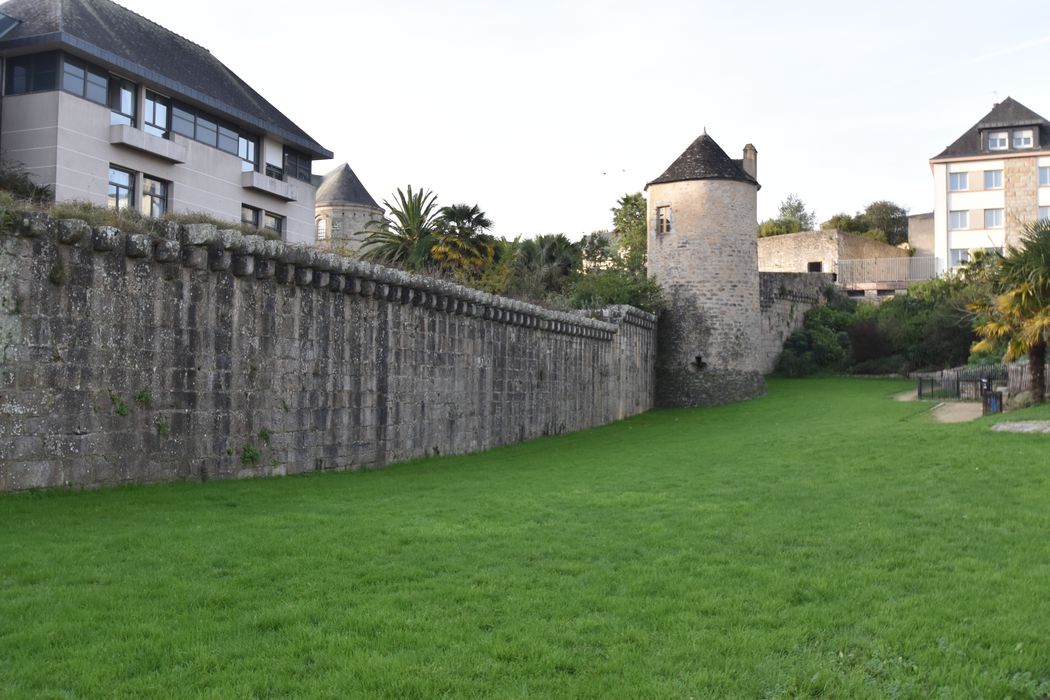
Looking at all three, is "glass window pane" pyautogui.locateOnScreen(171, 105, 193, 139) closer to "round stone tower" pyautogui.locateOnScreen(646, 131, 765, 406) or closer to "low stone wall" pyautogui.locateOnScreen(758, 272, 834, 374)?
"round stone tower" pyautogui.locateOnScreen(646, 131, 765, 406)

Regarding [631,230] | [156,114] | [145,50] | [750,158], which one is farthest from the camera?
[631,230]

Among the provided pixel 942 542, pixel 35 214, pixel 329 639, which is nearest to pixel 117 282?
pixel 35 214

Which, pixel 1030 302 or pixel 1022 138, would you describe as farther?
pixel 1022 138

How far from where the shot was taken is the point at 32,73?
28531 millimetres

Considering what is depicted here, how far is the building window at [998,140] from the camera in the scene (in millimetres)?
58000

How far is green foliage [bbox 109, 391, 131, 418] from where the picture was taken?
1178 centimetres

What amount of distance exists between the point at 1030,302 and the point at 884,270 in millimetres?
39229

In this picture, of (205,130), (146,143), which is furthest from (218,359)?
(205,130)

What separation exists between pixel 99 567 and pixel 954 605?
6.38 m

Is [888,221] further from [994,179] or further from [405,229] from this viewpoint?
[405,229]

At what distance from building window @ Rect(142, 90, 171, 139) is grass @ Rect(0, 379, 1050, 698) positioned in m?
22.2

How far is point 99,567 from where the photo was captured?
7535 mm

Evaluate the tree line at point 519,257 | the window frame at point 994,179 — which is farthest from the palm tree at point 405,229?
the window frame at point 994,179

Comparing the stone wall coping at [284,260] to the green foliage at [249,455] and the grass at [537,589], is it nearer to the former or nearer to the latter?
the green foliage at [249,455]
